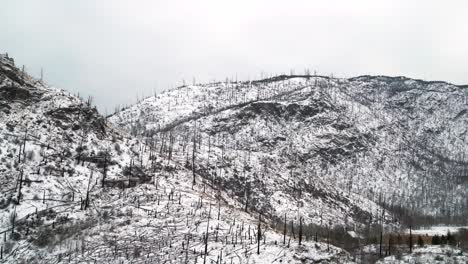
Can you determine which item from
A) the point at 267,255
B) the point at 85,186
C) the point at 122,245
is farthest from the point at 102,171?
the point at 267,255

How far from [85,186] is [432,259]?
167 feet

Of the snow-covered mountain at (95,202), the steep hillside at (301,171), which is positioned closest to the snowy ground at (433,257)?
the snow-covered mountain at (95,202)

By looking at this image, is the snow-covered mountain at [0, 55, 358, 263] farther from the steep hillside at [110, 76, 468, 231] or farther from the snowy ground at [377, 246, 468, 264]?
the steep hillside at [110, 76, 468, 231]

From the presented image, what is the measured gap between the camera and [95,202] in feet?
221

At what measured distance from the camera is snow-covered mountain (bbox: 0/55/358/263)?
57.3 meters

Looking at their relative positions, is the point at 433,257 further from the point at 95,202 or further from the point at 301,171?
the point at 301,171

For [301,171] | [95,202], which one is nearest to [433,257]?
[95,202]

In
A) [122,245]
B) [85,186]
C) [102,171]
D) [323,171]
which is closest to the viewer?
[122,245]

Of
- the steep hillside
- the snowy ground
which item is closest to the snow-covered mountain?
the snowy ground

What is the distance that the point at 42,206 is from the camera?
2440 inches

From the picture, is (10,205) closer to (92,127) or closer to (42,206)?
(42,206)

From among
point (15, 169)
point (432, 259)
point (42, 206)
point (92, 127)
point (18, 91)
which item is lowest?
point (432, 259)

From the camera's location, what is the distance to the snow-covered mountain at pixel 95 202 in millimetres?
57344

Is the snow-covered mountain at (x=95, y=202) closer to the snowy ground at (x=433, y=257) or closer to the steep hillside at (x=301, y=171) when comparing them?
the snowy ground at (x=433, y=257)
